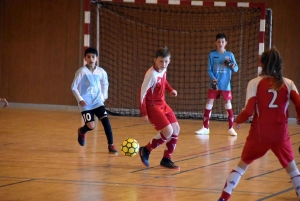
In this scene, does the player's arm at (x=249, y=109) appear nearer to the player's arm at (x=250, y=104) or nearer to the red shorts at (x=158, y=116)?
the player's arm at (x=250, y=104)

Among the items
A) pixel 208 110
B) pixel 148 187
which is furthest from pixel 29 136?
pixel 148 187

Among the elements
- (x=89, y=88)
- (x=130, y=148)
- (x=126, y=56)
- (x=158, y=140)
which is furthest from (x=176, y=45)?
(x=158, y=140)

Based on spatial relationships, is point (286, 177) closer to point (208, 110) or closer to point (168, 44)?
point (208, 110)

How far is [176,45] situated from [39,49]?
10.9 feet

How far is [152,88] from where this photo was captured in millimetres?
6602

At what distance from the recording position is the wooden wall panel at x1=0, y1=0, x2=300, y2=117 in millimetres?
13906

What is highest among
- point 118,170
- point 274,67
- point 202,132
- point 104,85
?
point 274,67

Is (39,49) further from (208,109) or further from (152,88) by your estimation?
(152,88)

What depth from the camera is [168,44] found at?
1333cm

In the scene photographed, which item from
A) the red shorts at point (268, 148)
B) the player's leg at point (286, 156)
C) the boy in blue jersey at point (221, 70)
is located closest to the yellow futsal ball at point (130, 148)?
the red shorts at point (268, 148)

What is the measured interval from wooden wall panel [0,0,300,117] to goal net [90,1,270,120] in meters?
0.76

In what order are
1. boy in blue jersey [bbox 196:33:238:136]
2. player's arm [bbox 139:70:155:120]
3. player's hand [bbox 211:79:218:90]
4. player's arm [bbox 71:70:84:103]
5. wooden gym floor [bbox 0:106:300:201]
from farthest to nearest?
boy in blue jersey [bbox 196:33:238:136] → player's hand [bbox 211:79:218:90] → player's arm [bbox 71:70:84:103] → player's arm [bbox 139:70:155:120] → wooden gym floor [bbox 0:106:300:201]

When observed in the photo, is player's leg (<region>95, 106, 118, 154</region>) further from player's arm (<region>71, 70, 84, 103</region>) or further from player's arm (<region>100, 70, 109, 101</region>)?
player's arm (<region>71, 70, 84, 103</region>)

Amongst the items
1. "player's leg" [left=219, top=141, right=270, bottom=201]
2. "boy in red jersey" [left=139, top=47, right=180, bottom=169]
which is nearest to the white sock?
"player's leg" [left=219, top=141, right=270, bottom=201]
